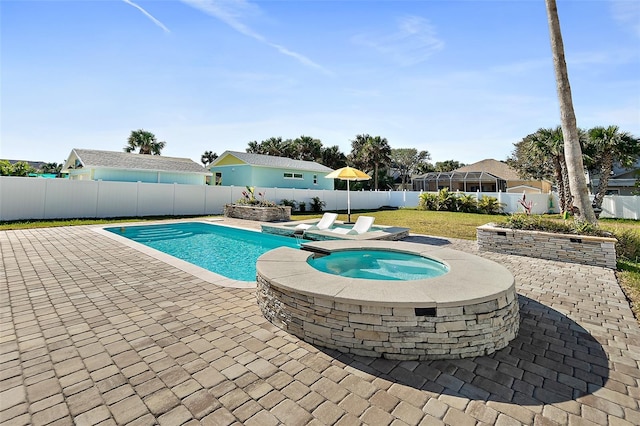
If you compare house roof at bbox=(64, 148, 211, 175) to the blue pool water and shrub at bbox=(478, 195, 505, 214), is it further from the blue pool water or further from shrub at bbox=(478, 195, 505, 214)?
shrub at bbox=(478, 195, 505, 214)

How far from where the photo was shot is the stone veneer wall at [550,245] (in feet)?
21.7

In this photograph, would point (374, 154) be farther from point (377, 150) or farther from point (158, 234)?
point (158, 234)

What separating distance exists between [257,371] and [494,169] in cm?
4754

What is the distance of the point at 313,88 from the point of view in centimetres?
1280

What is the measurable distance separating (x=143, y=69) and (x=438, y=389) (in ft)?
44.7

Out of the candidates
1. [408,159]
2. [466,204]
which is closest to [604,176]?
[466,204]

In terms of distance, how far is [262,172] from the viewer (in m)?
25.5

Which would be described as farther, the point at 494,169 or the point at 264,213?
the point at 494,169

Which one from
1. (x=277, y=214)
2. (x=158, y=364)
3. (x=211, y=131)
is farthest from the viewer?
(x=211, y=131)

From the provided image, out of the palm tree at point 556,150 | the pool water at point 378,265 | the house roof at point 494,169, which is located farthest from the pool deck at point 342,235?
the house roof at point 494,169

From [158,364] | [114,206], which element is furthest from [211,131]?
[158,364]

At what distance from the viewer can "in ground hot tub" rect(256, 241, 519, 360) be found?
9.39 feet

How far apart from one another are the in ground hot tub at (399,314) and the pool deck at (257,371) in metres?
0.13

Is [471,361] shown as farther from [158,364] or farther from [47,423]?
[47,423]
